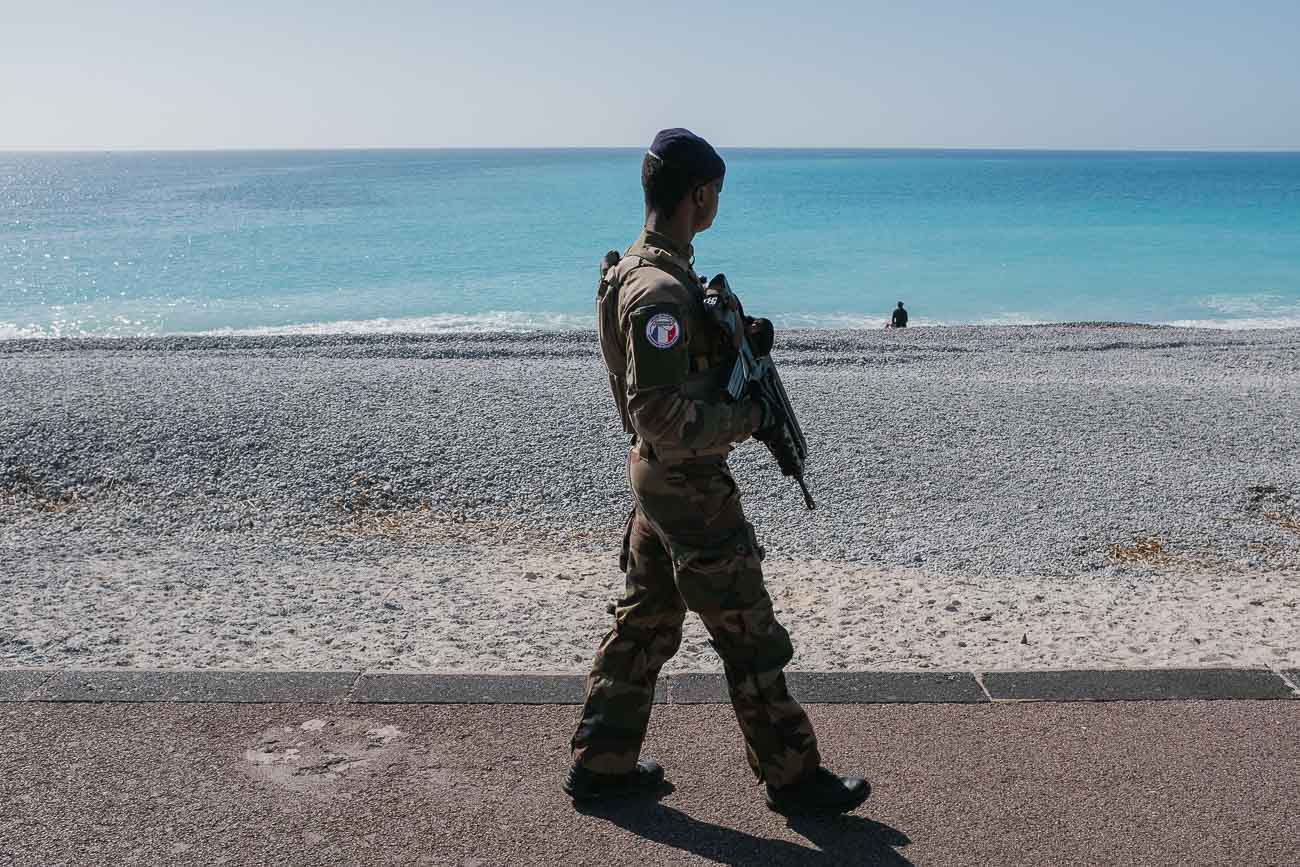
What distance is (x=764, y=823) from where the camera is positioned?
3568 mm

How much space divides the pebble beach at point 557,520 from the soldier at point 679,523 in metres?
1.36

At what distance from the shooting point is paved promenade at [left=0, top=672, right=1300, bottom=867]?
343cm

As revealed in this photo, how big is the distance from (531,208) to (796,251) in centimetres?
3489

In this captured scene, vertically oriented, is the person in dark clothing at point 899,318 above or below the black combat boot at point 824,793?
below

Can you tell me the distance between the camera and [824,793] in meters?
3.55

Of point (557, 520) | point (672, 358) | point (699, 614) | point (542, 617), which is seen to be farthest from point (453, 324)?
point (672, 358)

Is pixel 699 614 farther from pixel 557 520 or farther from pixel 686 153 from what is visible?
pixel 557 520

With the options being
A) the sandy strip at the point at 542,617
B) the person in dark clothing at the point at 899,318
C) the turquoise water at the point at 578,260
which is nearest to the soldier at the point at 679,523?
the sandy strip at the point at 542,617

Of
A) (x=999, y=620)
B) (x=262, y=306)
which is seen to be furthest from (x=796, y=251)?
(x=999, y=620)

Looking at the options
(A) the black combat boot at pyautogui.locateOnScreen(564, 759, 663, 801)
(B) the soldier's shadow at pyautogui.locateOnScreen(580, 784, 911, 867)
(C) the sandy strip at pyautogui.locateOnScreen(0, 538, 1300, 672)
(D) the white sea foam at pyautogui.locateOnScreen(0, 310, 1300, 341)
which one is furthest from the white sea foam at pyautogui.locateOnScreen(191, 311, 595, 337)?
(B) the soldier's shadow at pyautogui.locateOnScreen(580, 784, 911, 867)

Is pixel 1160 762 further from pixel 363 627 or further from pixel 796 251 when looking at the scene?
pixel 796 251

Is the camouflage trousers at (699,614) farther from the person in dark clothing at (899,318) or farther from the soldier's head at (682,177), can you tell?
the person in dark clothing at (899,318)

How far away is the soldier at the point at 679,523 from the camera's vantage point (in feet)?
10.6

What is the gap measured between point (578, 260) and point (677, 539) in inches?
1801
